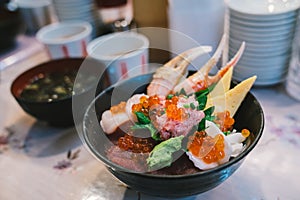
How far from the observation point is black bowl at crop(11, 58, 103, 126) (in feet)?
2.49

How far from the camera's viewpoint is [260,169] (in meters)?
0.67

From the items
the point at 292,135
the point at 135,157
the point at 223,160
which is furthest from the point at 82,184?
the point at 292,135

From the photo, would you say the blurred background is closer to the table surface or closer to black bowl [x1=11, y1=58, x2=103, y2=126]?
the table surface

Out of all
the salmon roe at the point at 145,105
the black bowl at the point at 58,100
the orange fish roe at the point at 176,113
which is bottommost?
the black bowl at the point at 58,100

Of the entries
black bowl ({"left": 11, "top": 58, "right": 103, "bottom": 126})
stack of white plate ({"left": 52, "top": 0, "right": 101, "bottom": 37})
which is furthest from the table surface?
stack of white plate ({"left": 52, "top": 0, "right": 101, "bottom": 37})

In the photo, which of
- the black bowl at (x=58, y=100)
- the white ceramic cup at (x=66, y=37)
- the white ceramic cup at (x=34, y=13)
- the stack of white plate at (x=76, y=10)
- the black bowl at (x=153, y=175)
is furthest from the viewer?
the white ceramic cup at (x=34, y=13)

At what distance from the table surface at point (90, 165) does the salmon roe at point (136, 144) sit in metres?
0.11

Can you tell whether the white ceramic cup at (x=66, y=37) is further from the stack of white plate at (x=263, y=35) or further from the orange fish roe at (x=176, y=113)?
the orange fish roe at (x=176, y=113)

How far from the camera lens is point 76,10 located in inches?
43.8

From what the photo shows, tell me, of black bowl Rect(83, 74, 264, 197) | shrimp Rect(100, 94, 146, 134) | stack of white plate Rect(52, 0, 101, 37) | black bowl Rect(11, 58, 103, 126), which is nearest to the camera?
black bowl Rect(83, 74, 264, 197)

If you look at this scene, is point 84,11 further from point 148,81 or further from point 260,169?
point 260,169

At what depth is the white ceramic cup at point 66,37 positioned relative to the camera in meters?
0.99

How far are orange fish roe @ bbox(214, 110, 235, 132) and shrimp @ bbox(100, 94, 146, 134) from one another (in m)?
0.15

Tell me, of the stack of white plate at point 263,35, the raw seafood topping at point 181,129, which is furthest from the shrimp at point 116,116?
the stack of white plate at point 263,35
